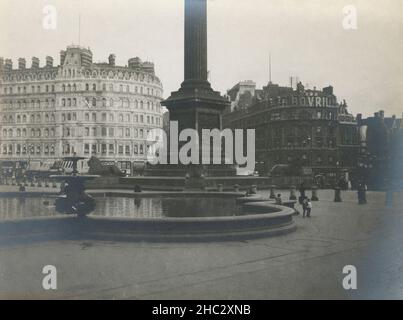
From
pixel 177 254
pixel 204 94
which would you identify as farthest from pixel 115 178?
pixel 177 254

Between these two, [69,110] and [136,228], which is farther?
[69,110]

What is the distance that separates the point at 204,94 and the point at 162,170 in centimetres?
517

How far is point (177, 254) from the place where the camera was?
8.35 metres

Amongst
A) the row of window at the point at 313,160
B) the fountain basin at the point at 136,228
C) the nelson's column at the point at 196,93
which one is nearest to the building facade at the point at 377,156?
the nelson's column at the point at 196,93

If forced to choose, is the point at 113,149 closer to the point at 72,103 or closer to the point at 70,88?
the point at 72,103

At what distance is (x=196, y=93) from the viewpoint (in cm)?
2389

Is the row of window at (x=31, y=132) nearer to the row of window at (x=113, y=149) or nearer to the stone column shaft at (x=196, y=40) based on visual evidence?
the row of window at (x=113, y=149)

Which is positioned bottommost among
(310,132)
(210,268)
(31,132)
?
(210,268)

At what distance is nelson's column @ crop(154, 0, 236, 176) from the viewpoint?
78.1 ft

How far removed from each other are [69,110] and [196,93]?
5844 cm

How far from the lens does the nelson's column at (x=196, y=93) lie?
2380cm

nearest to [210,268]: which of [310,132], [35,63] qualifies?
[310,132]

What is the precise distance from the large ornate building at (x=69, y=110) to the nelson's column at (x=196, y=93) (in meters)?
52.6

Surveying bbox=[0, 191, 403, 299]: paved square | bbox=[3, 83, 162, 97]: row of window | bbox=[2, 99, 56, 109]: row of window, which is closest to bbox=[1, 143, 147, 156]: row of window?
bbox=[2, 99, 56, 109]: row of window
